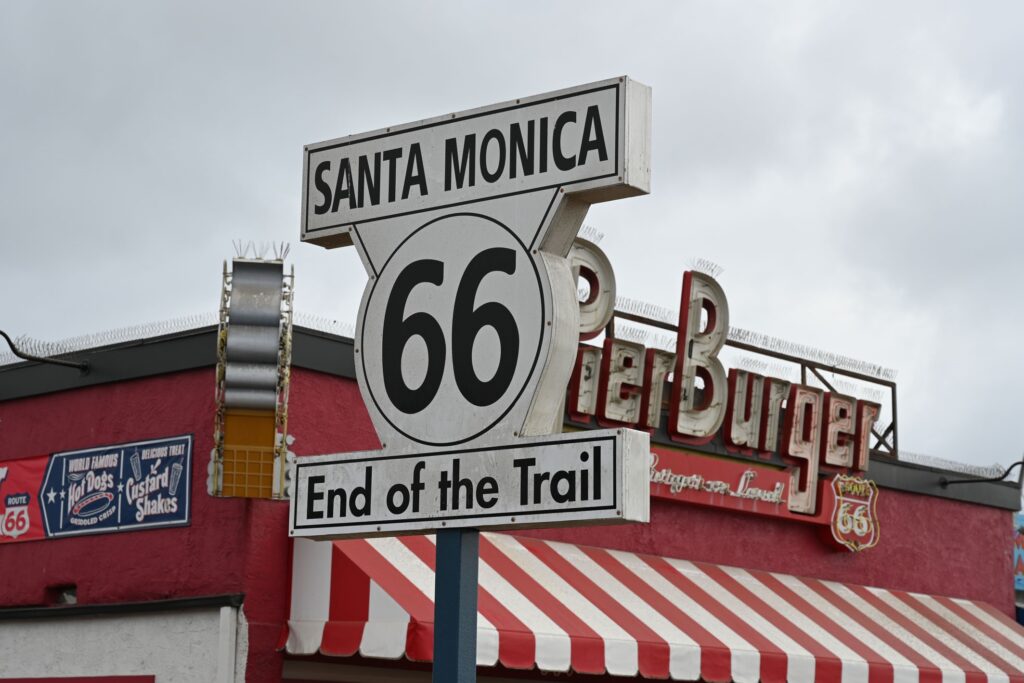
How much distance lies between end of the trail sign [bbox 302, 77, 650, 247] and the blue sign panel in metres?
5.48

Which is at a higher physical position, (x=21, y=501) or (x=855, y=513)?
(x=855, y=513)

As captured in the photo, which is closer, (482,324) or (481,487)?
(481,487)

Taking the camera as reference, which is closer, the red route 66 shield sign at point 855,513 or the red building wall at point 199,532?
the red building wall at point 199,532

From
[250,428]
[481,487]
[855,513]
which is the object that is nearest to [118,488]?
[250,428]

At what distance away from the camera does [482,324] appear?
5.24 m

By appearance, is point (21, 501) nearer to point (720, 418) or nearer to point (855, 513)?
point (720, 418)

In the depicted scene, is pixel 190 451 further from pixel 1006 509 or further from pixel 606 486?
pixel 1006 509

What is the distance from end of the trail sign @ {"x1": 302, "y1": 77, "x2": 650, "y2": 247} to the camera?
5.21 m

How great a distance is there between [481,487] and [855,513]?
10.9 metres

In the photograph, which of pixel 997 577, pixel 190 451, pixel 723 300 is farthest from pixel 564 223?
pixel 997 577

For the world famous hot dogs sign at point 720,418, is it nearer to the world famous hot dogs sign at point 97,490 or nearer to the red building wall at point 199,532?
the red building wall at point 199,532

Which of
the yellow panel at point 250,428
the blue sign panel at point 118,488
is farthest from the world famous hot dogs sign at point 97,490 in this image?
the yellow panel at point 250,428

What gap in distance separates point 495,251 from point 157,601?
6.22 meters

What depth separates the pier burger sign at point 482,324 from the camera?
5.01 meters
